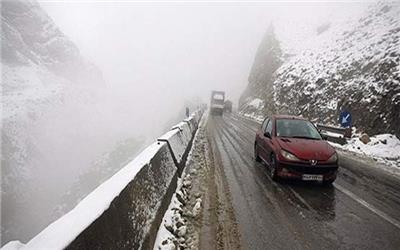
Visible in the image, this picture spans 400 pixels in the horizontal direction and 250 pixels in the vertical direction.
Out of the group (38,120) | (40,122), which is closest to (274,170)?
(38,120)

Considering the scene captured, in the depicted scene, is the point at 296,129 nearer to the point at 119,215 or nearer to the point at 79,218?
the point at 119,215

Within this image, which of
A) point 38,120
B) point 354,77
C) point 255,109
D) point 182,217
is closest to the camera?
point 182,217

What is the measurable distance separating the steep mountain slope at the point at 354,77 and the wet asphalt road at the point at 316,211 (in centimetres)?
759

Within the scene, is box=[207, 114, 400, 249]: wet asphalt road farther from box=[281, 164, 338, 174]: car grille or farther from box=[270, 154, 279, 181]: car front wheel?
box=[281, 164, 338, 174]: car grille

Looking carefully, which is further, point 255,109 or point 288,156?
point 255,109

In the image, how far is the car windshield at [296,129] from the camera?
842 cm

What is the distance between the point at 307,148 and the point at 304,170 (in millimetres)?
616

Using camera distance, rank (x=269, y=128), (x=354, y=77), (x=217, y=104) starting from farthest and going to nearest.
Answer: (x=217, y=104) → (x=354, y=77) → (x=269, y=128)

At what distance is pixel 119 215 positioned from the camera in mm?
2943

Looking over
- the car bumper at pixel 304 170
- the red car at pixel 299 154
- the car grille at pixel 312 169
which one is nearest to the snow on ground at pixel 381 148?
the red car at pixel 299 154

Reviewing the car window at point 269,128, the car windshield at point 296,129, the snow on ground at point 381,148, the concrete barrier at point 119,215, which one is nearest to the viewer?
the concrete barrier at point 119,215

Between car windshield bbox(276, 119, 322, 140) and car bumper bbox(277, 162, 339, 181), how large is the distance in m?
1.28

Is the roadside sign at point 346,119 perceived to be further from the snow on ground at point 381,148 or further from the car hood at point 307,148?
the car hood at point 307,148

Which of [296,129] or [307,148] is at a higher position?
[296,129]
